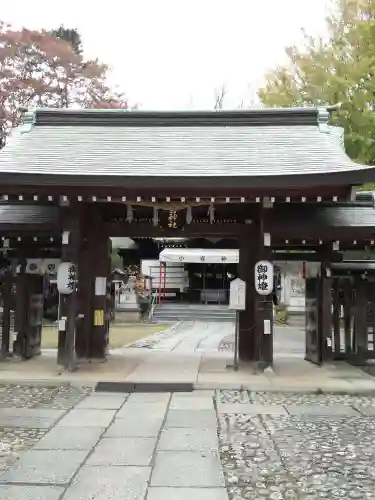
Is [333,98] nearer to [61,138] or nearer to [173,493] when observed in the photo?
[61,138]

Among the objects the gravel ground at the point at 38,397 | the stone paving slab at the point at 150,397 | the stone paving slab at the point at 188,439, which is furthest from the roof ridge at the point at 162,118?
the stone paving slab at the point at 188,439

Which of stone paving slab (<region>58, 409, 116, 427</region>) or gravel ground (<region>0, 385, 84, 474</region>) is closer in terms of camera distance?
gravel ground (<region>0, 385, 84, 474</region>)

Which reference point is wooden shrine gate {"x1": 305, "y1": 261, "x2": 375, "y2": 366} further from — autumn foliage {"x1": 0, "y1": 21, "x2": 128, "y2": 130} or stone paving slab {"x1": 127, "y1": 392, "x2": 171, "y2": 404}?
autumn foliage {"x1": 0, "y1": 21, "x2": 128, "y2": 130}

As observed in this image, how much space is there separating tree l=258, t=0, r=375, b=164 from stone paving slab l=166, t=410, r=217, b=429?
539 inches

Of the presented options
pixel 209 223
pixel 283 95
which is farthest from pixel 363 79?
pixel 209 223

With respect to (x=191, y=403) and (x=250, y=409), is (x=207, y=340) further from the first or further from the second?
(x=250, y=409)

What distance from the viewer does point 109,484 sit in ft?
13.7

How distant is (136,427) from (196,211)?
628 centimetres

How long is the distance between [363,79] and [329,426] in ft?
52.0

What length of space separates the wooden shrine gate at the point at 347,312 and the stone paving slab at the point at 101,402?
5.40 m

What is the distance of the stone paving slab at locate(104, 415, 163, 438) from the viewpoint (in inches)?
230

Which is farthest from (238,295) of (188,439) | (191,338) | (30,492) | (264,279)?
(191,338)

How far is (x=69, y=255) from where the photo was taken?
1051 cm

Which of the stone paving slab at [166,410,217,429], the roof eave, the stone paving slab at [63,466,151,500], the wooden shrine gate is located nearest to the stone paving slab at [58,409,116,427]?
the stone paving slab at [166,410,217,429]
